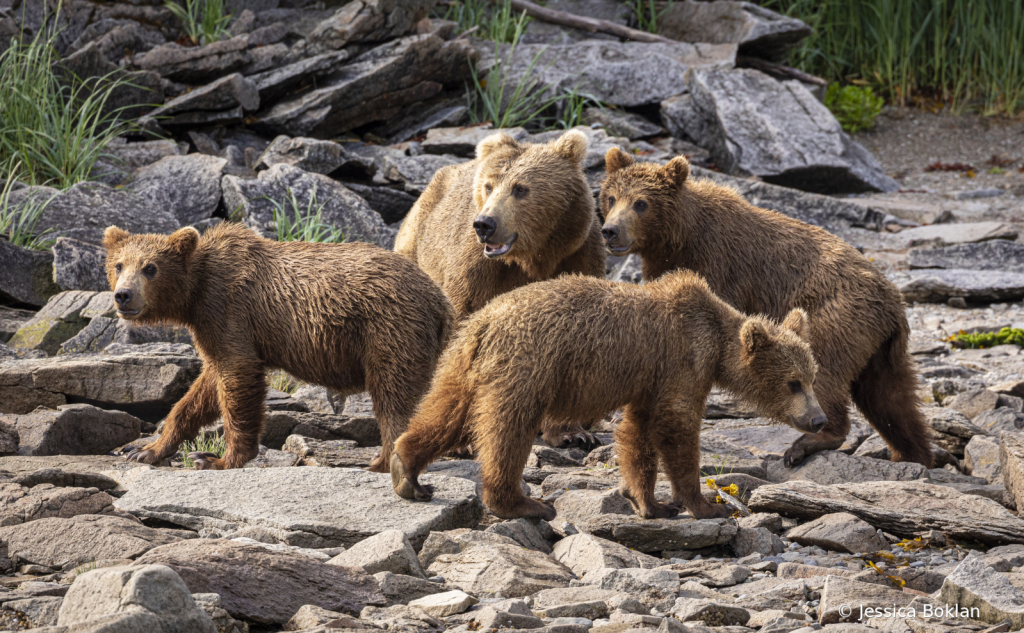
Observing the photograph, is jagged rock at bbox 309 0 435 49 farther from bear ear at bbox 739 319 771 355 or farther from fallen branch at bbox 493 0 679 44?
bear ear at bbox 739 319 771 355

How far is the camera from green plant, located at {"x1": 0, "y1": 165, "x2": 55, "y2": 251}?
952cm

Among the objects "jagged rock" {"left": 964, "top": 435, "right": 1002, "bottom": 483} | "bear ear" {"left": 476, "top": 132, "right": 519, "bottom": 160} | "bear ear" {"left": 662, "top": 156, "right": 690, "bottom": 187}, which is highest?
"bear ear" {"left": 476, "top": 132, "right": 519, "bottom": 160}

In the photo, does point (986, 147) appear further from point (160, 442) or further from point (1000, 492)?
point (160, 442)

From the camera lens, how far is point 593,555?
484 centimetres

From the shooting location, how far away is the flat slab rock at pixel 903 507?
5312mm

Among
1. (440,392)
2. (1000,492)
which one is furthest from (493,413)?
(1000,492)

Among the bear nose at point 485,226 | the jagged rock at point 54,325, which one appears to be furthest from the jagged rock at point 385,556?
the jagged rock at point 54,325

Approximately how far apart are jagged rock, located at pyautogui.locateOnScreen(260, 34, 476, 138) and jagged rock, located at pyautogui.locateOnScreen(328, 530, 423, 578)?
29.7 ft

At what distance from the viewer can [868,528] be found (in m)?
5.27

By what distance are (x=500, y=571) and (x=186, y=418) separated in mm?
2826

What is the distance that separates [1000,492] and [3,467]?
5783 mm

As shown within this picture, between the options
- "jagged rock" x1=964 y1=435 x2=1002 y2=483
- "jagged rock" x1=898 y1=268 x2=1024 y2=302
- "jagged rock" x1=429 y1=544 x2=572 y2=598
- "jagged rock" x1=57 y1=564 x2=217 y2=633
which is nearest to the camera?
"jagged rock" x1=57 y1=564 x2=217 y2=633

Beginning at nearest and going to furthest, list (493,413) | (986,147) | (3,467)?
(493,413)
(3,467)
(986,147)

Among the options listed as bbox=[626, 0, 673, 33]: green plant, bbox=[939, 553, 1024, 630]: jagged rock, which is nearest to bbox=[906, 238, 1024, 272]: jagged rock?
bbox=[626, 0, 673, 33]: green plant
